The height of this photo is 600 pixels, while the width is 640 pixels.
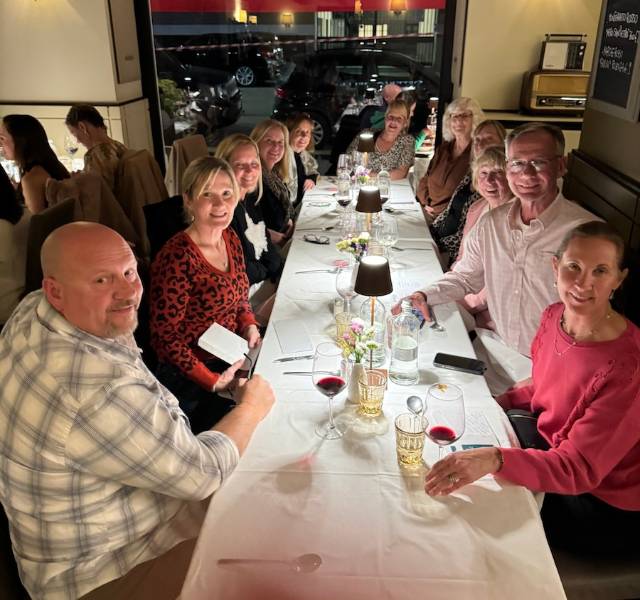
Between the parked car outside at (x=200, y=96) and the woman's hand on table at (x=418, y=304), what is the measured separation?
14.2 feet

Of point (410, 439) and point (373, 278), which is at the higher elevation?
point (373, 278)

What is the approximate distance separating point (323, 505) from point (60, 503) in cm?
53

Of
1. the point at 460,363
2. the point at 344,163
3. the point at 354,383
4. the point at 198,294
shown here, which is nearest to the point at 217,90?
the point at 344,163

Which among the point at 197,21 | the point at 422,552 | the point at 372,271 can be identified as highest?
the point at 197,21

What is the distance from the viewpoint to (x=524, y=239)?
224cm

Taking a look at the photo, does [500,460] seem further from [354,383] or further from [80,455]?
[80,455]

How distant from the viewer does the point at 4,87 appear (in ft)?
16.6

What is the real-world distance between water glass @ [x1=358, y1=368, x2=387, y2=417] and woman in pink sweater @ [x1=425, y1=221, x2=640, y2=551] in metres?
0.29

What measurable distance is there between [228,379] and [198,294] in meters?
0.33

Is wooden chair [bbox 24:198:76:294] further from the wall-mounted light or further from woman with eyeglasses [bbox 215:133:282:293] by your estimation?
the wall-mounted light

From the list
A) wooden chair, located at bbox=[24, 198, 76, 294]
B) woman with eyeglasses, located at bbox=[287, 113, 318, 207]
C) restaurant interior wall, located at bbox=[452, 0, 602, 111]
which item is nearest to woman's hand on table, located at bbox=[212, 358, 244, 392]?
wooden chair, located at bbox=[24, 198, 76, 294]

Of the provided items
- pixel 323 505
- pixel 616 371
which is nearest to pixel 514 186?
pixel 616 371

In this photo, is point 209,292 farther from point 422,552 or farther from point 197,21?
point 197,21

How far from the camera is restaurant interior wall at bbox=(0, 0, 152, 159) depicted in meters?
4.86
